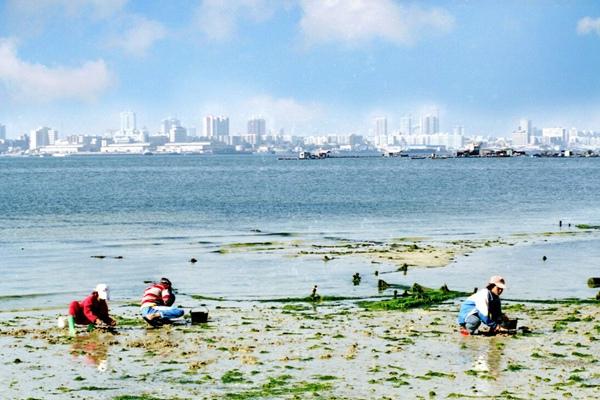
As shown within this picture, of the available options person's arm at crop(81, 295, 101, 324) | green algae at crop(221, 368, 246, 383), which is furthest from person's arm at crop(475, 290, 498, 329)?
person's arm at crop(81, 295, 101, 324)

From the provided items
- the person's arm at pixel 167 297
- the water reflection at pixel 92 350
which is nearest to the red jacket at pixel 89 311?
the water reflection at pixel 92 350

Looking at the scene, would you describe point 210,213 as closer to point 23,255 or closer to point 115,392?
point 23,255

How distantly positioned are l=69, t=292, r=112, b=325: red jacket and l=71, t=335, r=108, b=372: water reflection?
963mm

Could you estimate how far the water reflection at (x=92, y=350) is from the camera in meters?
23.8

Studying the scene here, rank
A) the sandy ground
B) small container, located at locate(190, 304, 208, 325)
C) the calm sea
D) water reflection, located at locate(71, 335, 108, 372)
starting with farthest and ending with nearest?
the calm sea → small container, located at locate(190, 304, 208, 325) → water reflection, located at locate(71, 335, 108, 372) → the sandy ground

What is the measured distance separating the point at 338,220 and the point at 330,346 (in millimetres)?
52829

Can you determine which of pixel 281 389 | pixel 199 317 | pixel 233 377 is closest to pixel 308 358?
pixel 233 377

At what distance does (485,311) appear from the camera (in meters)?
26.5

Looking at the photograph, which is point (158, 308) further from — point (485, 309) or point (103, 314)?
point (485, 309)

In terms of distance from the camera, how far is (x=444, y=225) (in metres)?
71.7

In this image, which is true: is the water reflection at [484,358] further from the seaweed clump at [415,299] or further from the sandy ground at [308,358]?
the seaweed clump at [415,299]

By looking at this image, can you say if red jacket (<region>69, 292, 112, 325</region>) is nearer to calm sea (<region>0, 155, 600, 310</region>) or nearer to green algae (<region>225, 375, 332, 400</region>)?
calm sea (<region>0, 155, 600, 310</region>)

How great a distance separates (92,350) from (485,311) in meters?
10.5

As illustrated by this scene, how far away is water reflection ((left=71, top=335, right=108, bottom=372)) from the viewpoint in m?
23.8
